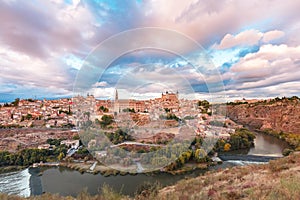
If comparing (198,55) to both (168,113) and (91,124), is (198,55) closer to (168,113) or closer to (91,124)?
(168,113)

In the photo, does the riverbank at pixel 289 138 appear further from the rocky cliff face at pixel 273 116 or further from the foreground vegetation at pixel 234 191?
the foreground vegetation at pixel 234 191

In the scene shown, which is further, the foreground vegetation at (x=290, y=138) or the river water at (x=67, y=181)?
the foreground vegetation at (x=290, y=138)

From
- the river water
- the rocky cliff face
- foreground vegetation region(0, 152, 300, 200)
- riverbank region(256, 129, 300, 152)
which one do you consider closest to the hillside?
foreground vegetation region(0, 152, 300, 200)

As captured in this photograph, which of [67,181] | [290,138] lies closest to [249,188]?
[67,181]

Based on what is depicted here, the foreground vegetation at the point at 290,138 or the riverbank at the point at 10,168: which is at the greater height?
the foreground vegetation at the point at 290,138

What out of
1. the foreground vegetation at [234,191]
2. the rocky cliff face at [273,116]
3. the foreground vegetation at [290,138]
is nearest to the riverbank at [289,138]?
the foreground vegetation at [290,138]

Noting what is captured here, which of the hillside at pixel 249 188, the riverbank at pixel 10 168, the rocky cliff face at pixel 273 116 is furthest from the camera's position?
the rocky cliff face at pixel 273 116

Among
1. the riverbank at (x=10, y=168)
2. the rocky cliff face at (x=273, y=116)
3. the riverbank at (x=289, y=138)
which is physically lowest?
the riverbank at (x=10, y=168)
